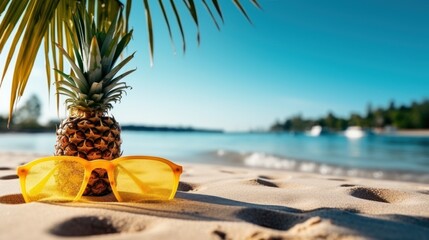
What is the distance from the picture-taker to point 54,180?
1867mm

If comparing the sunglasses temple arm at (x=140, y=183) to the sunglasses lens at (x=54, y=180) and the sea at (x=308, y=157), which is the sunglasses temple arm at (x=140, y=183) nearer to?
the sunglasses lens at (x=54, y=180)

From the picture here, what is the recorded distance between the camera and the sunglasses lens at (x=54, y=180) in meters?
1.82

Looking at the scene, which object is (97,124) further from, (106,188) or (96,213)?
(96,213)

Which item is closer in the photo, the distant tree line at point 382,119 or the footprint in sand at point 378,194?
the footprint in sand at point 378,194

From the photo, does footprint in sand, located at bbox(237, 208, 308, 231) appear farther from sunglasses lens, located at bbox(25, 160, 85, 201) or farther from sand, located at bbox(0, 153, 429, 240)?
sunglasses lens, located at bbox(25, 160, 85, 201)

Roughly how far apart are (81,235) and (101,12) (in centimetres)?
259

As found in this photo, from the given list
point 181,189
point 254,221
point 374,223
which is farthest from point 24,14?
point 374,223

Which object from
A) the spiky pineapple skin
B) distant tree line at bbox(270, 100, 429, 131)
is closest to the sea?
the spiky pineapple skin

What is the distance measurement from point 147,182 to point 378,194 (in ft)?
5.21

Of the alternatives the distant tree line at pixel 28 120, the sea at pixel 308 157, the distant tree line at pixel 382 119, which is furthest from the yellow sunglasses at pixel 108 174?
the distant tree line at pixel 382 119

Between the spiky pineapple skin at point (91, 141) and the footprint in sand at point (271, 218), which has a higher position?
the spiky pineapple skin at point (91, 141)

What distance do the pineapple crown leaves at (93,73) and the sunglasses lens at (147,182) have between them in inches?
18.5

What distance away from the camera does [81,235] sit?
1.28m

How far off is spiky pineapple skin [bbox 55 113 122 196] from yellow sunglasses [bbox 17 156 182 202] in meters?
0.13
